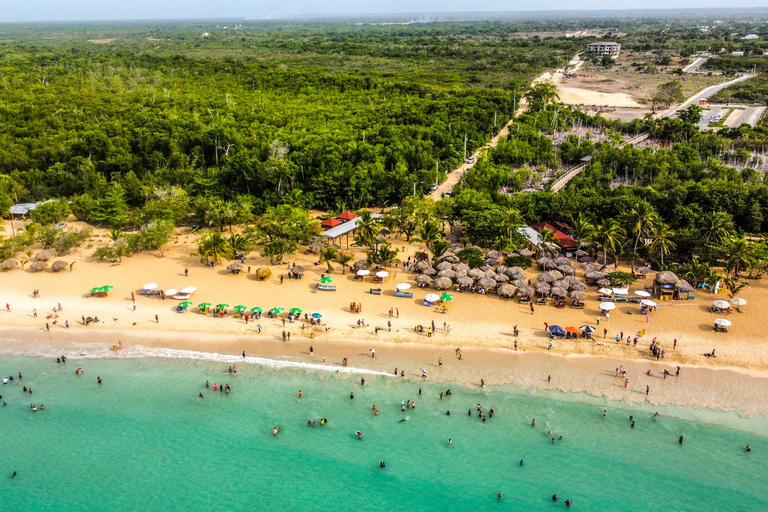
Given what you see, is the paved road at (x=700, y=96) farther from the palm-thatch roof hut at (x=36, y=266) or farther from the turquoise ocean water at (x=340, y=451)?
the palm-thatch roof hut at (x=36, y=266)

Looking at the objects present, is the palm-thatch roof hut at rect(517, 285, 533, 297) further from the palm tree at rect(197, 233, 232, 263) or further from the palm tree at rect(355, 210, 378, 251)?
the palm tree at rect(197, 233, 232, 263)

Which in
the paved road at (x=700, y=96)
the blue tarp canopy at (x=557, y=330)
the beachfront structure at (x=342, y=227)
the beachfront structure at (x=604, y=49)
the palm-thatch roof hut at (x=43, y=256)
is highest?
the beachfront structure at (x=604, y=49)

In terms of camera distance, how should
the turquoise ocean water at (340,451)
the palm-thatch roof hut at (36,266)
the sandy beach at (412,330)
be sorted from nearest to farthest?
the turquoise ocean water at (340,451)
the sandy beach at (412,330)
the palm-thatch roof hut at (36,266)

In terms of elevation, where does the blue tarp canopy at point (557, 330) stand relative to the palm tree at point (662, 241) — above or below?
below

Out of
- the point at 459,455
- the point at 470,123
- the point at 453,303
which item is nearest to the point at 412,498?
the point at 459,455

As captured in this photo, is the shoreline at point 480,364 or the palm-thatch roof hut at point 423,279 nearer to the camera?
the shoreline at point 480,364

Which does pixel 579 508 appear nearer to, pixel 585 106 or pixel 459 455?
pixel 459 455

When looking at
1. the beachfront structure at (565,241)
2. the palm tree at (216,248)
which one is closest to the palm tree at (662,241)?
the beachfront structure at (565,241)

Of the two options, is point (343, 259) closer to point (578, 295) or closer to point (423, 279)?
point (423, 279)
